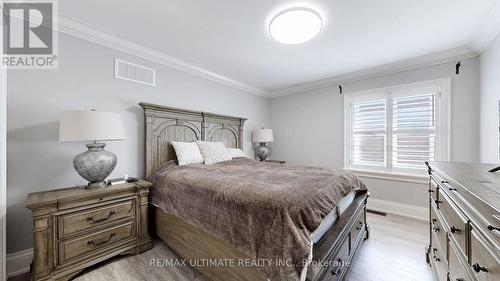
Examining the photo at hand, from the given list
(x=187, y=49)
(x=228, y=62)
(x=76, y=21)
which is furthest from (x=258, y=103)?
(x=76, y=21)

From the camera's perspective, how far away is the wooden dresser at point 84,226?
1435 mm

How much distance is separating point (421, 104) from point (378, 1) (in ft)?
6.89

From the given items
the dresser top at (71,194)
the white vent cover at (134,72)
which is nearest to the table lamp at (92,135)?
the dresser top at (71,194)

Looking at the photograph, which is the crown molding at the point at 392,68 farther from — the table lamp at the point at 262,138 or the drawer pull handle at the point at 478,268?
the drawer pull handle at the point at 478,268

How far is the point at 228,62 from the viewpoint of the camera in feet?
9.70

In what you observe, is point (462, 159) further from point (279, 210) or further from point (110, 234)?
point (110, 234)

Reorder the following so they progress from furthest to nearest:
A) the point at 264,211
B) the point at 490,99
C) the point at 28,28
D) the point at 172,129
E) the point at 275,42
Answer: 1. the point at 172,129
2. the point at 275,42
3. the point at 490,99
4. the point at 28,28
5. the point at 264,211

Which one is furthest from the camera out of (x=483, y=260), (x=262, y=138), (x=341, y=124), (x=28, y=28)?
(x=262, y=138)

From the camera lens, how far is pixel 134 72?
8.18 ft

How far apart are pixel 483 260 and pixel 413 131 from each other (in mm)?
2941

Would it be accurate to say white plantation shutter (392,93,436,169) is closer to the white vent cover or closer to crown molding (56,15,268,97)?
crown molding (56,15,268,97)

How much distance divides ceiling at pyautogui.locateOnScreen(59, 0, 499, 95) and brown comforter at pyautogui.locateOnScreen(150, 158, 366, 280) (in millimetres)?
1597

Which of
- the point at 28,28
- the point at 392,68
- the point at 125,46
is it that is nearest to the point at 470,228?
the point at 392,68

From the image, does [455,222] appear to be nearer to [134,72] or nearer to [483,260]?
[483,260]
